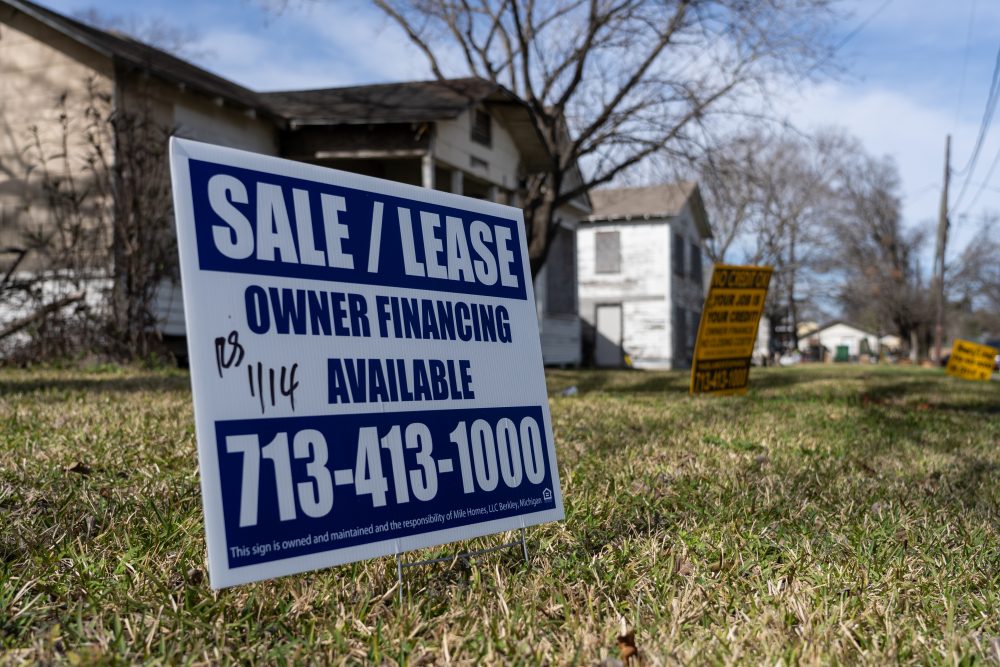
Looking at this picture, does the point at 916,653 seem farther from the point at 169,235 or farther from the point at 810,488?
the point at 169,235

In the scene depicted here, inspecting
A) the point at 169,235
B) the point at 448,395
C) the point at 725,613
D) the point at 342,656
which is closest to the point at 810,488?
the point at 725,613

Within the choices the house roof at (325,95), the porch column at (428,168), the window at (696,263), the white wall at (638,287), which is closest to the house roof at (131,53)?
the house roof at (325,95)

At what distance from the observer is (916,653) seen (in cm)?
214

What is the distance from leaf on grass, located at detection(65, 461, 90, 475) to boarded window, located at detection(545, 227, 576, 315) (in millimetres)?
19848

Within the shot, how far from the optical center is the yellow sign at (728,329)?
364 inches

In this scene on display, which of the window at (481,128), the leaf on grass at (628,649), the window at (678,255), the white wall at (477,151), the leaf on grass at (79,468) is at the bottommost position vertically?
the leaf on grass at (628,649)

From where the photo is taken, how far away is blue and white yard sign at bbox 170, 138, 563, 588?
2123 millimetres

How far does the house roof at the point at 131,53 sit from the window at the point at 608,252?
19.8 metres

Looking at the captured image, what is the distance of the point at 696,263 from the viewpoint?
125 feet

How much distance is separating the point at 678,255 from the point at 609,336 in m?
4.35

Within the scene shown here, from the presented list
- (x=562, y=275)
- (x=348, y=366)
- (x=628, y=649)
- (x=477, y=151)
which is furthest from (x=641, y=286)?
(x=628, y=649)

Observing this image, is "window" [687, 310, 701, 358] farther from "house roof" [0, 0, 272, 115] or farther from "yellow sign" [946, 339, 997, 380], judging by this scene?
"house roof" [0, 0, 272, 115]

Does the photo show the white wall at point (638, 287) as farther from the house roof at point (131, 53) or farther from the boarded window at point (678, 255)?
the house roof at point (131, 53)

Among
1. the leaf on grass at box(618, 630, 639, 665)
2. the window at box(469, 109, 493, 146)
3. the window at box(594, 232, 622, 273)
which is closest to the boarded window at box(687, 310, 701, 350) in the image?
the window at box(594, 232, 622, 273)
